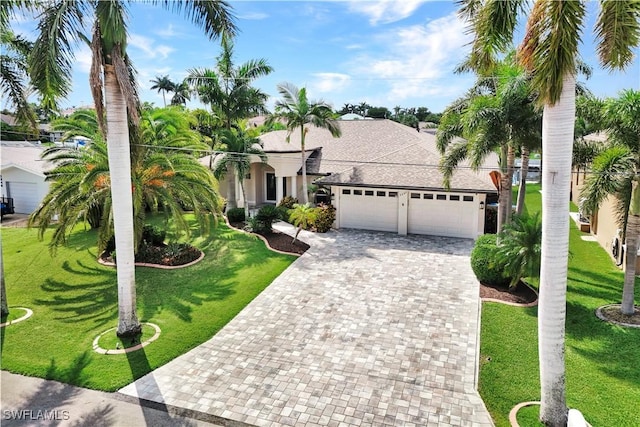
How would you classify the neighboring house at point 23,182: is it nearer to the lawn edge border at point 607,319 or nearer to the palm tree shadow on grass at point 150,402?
the palm tree shadow on grass at point 150,402

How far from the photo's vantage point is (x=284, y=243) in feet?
65.5

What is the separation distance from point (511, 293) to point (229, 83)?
57.2 ft

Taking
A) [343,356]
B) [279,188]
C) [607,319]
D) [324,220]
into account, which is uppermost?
[279,188]

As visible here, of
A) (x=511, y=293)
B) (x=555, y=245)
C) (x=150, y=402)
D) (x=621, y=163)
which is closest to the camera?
(x=555, y=245)

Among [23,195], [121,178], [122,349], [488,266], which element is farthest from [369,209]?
[23,195]

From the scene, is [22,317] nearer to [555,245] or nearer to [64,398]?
[64,398]

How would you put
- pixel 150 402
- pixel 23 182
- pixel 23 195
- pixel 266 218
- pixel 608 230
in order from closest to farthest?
1. pixel 150 402
2. pixel 608 230
3. pixel 266 218
4. pixel 23 182
5. pixel 23 195

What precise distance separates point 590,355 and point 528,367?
5.59 ft

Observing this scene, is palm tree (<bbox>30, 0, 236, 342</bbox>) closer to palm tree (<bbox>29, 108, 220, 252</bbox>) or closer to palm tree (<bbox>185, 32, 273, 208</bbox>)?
palm tree (<bbox>29, 108, 220, 252</bbox>)

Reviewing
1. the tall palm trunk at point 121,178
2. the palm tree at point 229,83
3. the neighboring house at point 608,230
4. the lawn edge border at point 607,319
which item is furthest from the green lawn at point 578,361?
the palm tree at point 229,83

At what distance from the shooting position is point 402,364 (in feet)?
34.0

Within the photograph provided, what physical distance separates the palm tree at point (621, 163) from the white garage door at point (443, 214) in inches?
327

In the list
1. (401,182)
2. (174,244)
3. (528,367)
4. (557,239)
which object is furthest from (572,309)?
(174,244)

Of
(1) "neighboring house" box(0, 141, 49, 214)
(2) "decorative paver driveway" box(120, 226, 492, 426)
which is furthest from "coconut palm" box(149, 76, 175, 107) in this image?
(2) "decorative paver driveway" box(120, 226, 492, 426)
